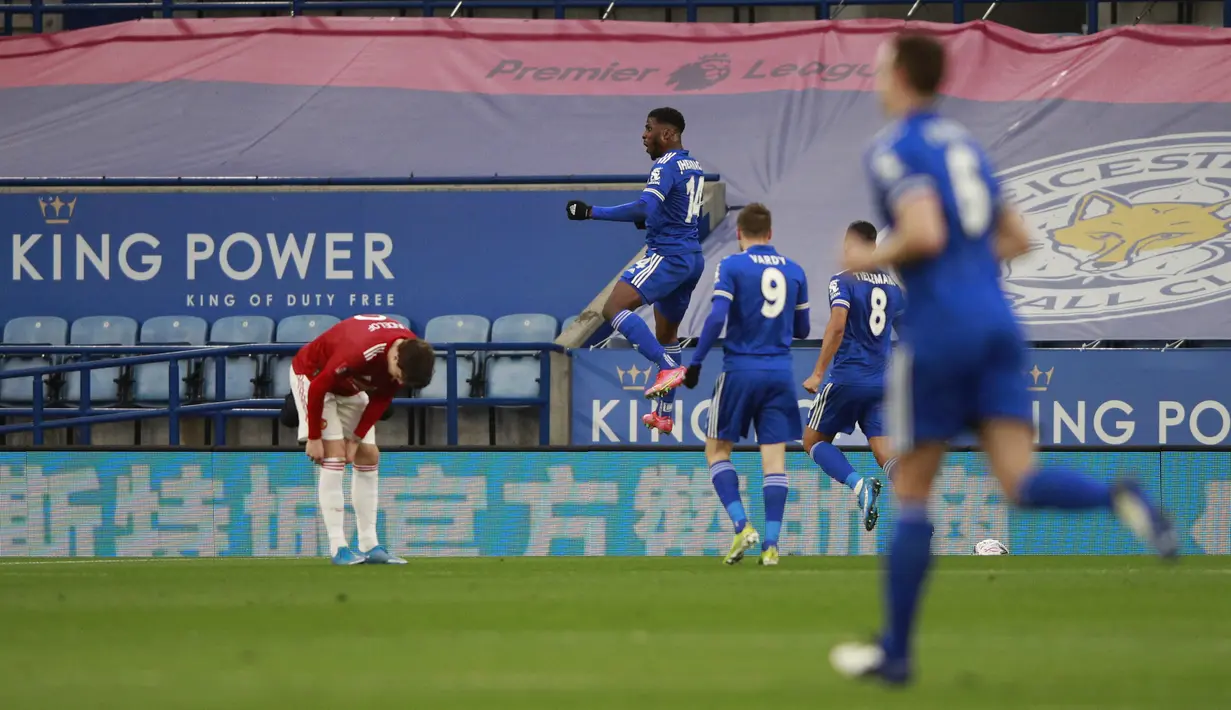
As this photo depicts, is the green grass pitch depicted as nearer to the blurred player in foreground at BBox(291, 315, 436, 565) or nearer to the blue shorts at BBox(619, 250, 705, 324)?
the blurred player in foreground at BBox(291, 315, 436, 565)

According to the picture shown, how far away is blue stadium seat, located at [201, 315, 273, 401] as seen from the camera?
1689 centimetres

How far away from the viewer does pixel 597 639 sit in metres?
6.24

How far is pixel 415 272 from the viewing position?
18.2 m

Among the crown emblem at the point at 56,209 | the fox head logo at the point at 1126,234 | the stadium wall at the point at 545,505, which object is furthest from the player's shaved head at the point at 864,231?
the crown emblem at the point at 56,209

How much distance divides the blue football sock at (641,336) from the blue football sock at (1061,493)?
735 cm

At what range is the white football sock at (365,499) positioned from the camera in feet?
36.6

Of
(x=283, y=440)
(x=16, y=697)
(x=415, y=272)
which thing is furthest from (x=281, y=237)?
(x=16, y=697)

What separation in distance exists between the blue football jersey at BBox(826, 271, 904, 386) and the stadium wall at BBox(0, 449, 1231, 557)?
189 cm

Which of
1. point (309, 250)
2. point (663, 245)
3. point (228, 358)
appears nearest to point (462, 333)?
point (309, 250)

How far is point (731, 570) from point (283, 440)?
734 cm

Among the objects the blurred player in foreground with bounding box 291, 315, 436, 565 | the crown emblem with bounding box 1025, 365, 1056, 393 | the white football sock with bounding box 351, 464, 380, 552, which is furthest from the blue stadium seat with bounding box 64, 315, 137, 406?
the crown emblem with bounding box 1025, 365, 1056, 393

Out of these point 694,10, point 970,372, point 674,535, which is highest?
point 694,10

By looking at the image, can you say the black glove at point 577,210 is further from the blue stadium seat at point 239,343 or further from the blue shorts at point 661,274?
the blue stadium seat at point 239,343

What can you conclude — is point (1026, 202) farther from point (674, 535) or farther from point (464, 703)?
point (464, 703)
